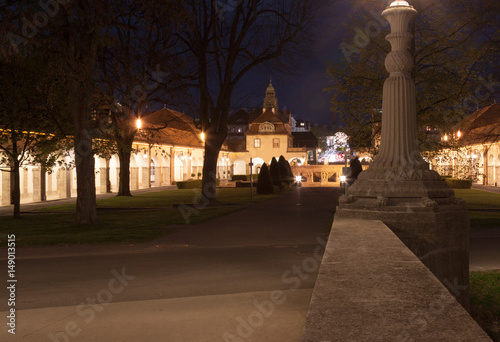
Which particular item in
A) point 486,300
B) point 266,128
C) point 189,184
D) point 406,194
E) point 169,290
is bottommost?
point 486,300

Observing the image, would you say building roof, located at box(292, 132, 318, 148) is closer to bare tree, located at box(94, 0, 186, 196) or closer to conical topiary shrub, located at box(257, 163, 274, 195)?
conical topiary shrub, located at box(257, 163, 274, 195)

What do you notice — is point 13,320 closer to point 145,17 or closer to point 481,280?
point 481,280

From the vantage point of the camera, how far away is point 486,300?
842 cm

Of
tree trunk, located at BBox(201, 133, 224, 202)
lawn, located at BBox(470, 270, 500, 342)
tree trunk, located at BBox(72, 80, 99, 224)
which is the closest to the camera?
lawn, located at BBox(470, 270, 500, 342)

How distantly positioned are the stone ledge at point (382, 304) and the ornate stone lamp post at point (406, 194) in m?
2.52

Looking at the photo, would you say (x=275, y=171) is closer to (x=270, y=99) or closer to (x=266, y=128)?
(x=266, y=128)

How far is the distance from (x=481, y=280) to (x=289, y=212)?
13.5m

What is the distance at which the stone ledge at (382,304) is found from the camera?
99.3 inches

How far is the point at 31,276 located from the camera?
29.0 ft

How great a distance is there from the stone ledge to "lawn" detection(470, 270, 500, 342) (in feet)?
13.3

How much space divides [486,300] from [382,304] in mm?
6588

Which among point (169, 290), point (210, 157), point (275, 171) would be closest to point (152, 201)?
point (210, 157)

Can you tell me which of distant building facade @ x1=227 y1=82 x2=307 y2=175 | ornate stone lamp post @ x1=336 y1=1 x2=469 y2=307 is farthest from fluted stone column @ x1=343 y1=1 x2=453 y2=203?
distant building facade @ x1=227 y1=82 x2=307 y2=175

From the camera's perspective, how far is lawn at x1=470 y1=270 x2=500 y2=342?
25.3ft
